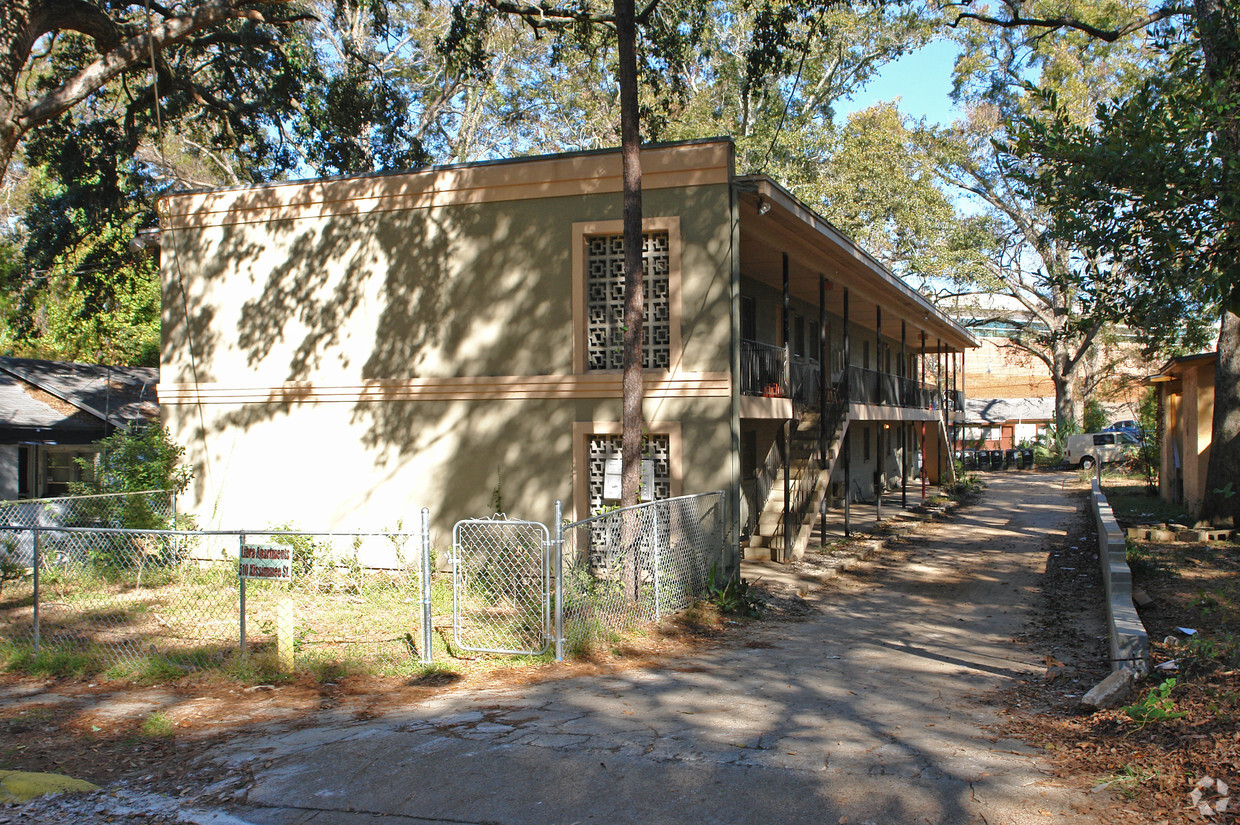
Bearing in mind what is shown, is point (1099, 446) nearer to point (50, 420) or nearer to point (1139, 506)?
point (1139, 506)

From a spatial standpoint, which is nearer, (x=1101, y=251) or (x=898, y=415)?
(x=1101, y=251)

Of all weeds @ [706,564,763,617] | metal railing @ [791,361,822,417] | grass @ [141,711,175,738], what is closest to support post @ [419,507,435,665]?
grass @ [141,711,175,738]

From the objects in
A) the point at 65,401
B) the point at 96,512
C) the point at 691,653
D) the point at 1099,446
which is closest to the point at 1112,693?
the point at 691,653

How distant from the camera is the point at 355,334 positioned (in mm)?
14633

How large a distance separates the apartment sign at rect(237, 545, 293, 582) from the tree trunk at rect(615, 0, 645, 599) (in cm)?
439

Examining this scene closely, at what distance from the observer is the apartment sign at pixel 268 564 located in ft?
25.0

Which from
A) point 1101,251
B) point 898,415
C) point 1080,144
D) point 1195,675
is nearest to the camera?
→ point 1195,675

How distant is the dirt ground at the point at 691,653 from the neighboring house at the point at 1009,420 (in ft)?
160

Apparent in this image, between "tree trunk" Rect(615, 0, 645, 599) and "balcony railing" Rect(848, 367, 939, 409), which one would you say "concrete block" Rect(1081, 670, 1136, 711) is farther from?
"balcony railing" Rect(848, 367, 939, 409)

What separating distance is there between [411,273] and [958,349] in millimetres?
25977

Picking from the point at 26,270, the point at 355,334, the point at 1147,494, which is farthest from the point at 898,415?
the point at 26,270

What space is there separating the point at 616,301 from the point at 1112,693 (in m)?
8.55

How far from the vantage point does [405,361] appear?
1430 centimetres

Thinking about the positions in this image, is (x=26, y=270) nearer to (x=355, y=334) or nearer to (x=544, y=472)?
(x=355, y=334)
